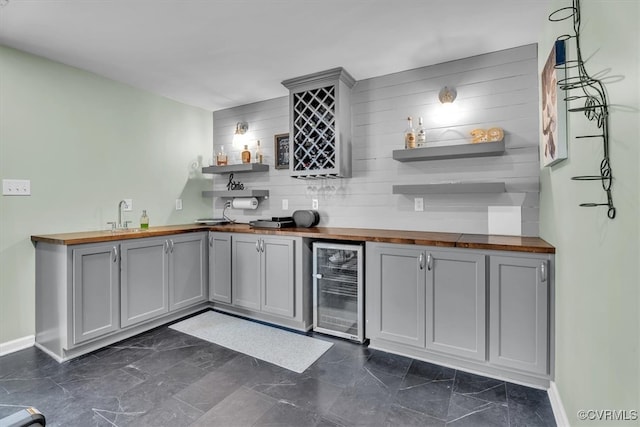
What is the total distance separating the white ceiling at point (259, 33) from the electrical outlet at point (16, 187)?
1.05 metres

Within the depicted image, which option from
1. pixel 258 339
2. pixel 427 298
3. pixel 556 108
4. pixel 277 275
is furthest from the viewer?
pixel 277 275

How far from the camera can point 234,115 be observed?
163 inches

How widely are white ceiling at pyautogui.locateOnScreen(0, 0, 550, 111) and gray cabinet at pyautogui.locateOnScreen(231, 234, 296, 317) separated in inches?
64.0

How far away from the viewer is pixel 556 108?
1.65 meters

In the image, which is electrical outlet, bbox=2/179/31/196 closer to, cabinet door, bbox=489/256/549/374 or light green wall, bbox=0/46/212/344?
light green wall, bbox=0/46/212/344

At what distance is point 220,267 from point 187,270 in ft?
1.06

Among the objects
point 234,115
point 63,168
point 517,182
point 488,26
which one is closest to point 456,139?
point 517,182

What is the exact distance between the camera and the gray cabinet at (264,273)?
9.76 ft

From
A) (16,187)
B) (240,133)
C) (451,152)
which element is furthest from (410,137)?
(16,187)

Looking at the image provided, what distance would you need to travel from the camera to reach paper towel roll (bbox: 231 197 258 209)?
12.5ft

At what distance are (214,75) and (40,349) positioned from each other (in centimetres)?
278

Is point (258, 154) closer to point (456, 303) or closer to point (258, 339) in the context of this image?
point (258, 339)

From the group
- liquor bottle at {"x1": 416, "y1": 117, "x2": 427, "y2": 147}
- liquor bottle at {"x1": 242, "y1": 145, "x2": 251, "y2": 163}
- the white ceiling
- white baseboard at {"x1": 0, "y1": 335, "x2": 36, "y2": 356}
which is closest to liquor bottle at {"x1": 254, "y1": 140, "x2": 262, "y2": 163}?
liquor bottle at {"x1": 242, "y1": 145, "x2": 251, "y2": 163}

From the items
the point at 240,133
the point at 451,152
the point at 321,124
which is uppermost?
the point at 240,133
